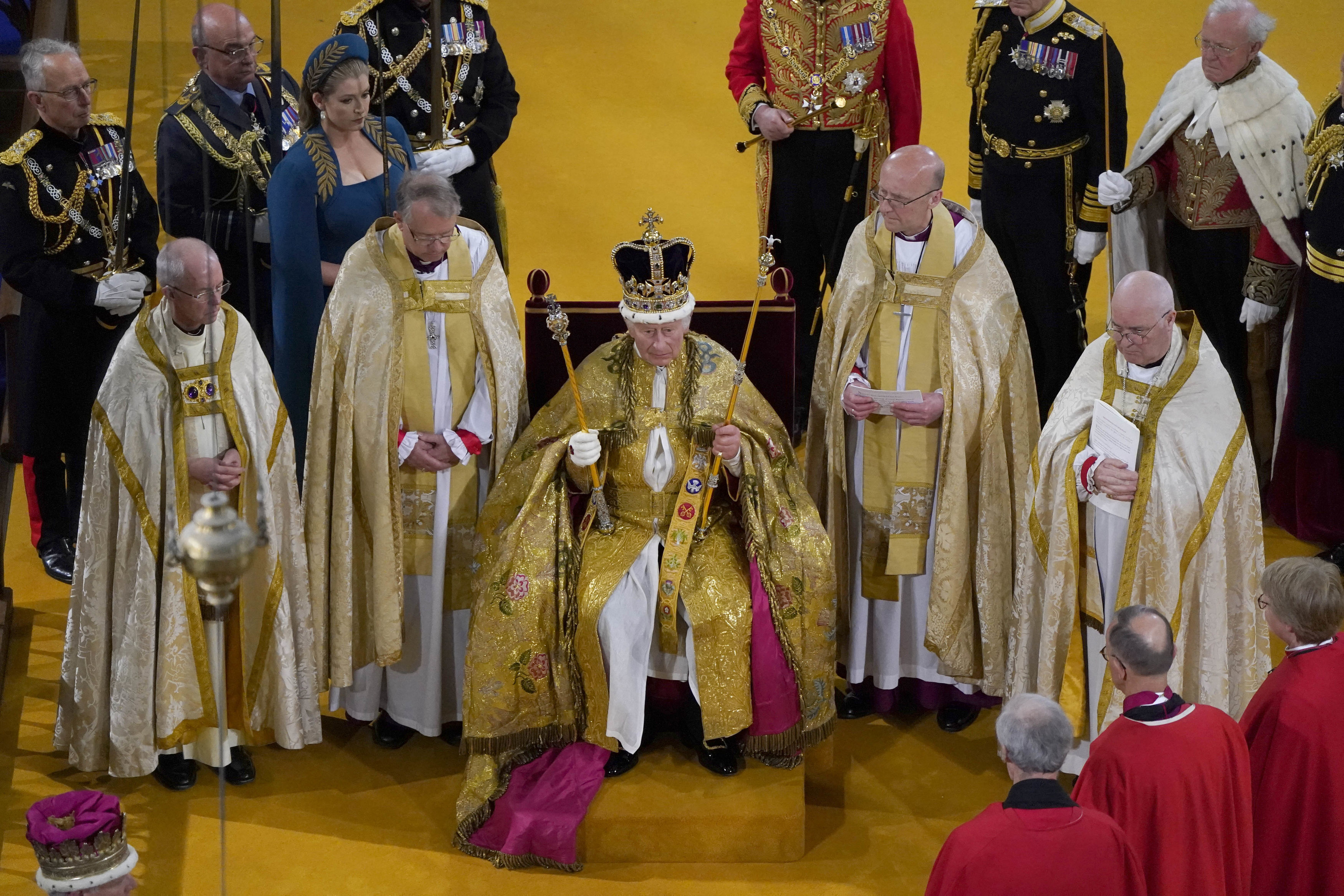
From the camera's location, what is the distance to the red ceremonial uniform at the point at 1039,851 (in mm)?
3762

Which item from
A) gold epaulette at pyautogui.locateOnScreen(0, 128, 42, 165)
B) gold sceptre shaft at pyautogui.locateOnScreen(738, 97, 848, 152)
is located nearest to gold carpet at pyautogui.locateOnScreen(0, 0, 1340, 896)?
gold epaulette at pyautogui.locateOnScreen(0, 128, 42, 165)

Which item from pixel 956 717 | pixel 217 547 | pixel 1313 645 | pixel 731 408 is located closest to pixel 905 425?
pixel 731 408

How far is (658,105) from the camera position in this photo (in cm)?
1073

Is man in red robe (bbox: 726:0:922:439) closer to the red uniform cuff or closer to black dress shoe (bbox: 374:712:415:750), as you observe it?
the red uniform cuff

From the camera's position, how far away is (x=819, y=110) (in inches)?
285

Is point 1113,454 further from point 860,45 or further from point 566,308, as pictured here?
point 860,45

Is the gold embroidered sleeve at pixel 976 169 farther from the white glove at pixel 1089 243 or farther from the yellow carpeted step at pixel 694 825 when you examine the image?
the yellow carpeted step at pixel 694 825

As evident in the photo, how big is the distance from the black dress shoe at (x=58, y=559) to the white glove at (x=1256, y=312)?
15.0 ft

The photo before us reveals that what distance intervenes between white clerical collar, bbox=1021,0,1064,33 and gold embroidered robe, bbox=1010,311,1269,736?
6.61 feet

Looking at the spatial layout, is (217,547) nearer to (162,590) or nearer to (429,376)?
(162,590)

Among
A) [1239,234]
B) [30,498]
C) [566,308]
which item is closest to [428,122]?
[566,308]

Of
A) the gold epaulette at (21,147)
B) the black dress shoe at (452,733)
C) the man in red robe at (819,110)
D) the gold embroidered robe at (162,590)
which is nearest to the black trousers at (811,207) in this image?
the man in red robe at (819,110)

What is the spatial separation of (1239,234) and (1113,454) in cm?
228

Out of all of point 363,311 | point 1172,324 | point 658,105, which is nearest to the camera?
point 1172,324
